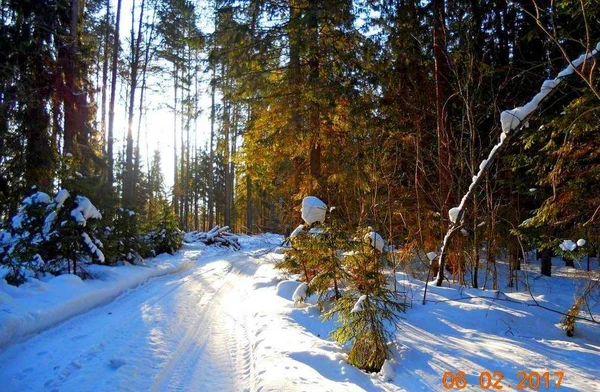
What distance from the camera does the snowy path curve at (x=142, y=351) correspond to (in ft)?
12.2

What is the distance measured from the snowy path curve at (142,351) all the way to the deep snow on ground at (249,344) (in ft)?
0.05

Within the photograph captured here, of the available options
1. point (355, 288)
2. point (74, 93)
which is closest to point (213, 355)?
point (355, 288)

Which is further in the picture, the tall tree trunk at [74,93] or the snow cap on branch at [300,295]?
the tall tree trunk at [74,93]

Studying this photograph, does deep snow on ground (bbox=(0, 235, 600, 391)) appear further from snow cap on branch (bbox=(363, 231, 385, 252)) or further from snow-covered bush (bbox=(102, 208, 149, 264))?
snow-covered bush (bbox=(102, 208, 149, 264))

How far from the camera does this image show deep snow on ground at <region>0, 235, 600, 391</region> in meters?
3.58

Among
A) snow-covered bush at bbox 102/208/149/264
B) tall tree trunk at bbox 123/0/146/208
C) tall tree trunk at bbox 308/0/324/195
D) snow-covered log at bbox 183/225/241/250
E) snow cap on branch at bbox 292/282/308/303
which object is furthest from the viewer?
snow-covered log at bbox 183/225/241/250

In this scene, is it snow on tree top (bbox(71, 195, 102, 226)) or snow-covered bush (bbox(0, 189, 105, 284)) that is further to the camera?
snow on tree top (bbox(71, 195, 102, 226))

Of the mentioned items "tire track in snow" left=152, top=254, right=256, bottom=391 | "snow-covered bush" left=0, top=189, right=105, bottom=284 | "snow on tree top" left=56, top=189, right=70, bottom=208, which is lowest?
"tire track in snow" left=152, top=254, right=256, bottom=391

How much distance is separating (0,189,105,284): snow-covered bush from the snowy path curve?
2006 mm

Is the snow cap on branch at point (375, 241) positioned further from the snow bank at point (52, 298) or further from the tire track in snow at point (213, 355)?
the snow bank at point (52, 298)

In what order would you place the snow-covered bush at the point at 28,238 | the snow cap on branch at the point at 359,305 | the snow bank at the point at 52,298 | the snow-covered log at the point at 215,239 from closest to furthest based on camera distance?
the snow cap on branch at the point at 359,305 → the snow bank at the point at 52,298 → the snow-covered bush at the point at 28,238 → the snow-covered log at the point at 215,239

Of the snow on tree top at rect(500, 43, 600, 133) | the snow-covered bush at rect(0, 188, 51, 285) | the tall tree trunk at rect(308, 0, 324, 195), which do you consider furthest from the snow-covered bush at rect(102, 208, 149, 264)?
the snow on tree top at rect(500, 43, 600, 133)

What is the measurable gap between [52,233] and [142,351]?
481 cm

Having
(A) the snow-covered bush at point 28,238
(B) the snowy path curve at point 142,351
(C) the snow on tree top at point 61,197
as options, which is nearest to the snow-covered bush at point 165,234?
(A) the snow-covered bush at point 28,238
